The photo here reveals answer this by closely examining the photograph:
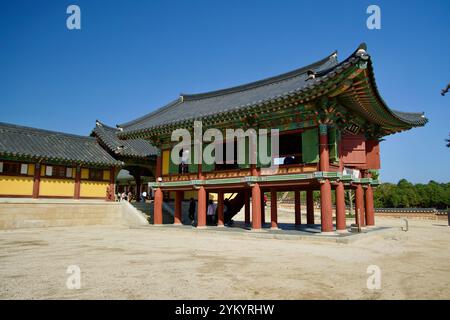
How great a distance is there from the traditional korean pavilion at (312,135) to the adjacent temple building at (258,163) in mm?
50

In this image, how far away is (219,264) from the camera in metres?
7.62

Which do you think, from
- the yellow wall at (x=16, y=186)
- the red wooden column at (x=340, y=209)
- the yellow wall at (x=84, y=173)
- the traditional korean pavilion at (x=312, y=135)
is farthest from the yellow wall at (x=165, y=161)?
the red wooden column at (x=340, y=209)

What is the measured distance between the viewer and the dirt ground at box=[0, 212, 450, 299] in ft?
16.4

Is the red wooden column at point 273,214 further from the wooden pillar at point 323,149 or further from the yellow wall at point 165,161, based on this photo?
the yellow wall at point 165,161

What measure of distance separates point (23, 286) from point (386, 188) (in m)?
68.4

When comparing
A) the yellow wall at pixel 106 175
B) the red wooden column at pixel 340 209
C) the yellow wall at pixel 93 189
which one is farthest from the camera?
the yellow wall at pixel 106 175

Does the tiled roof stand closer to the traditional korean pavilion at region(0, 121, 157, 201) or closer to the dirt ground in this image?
the traditional korean pavilion at region(0, 121, 157, 201)

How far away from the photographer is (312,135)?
46.6 feet

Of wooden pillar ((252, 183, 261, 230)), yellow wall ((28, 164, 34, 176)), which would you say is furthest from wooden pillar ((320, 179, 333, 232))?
yellow wall ((28, 164, 34, 176))

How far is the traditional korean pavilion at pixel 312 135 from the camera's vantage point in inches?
513

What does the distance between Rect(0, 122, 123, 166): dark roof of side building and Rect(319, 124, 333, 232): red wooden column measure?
18016mm

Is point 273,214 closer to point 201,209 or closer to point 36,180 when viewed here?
point 201,209

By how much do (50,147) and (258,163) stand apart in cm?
1710
